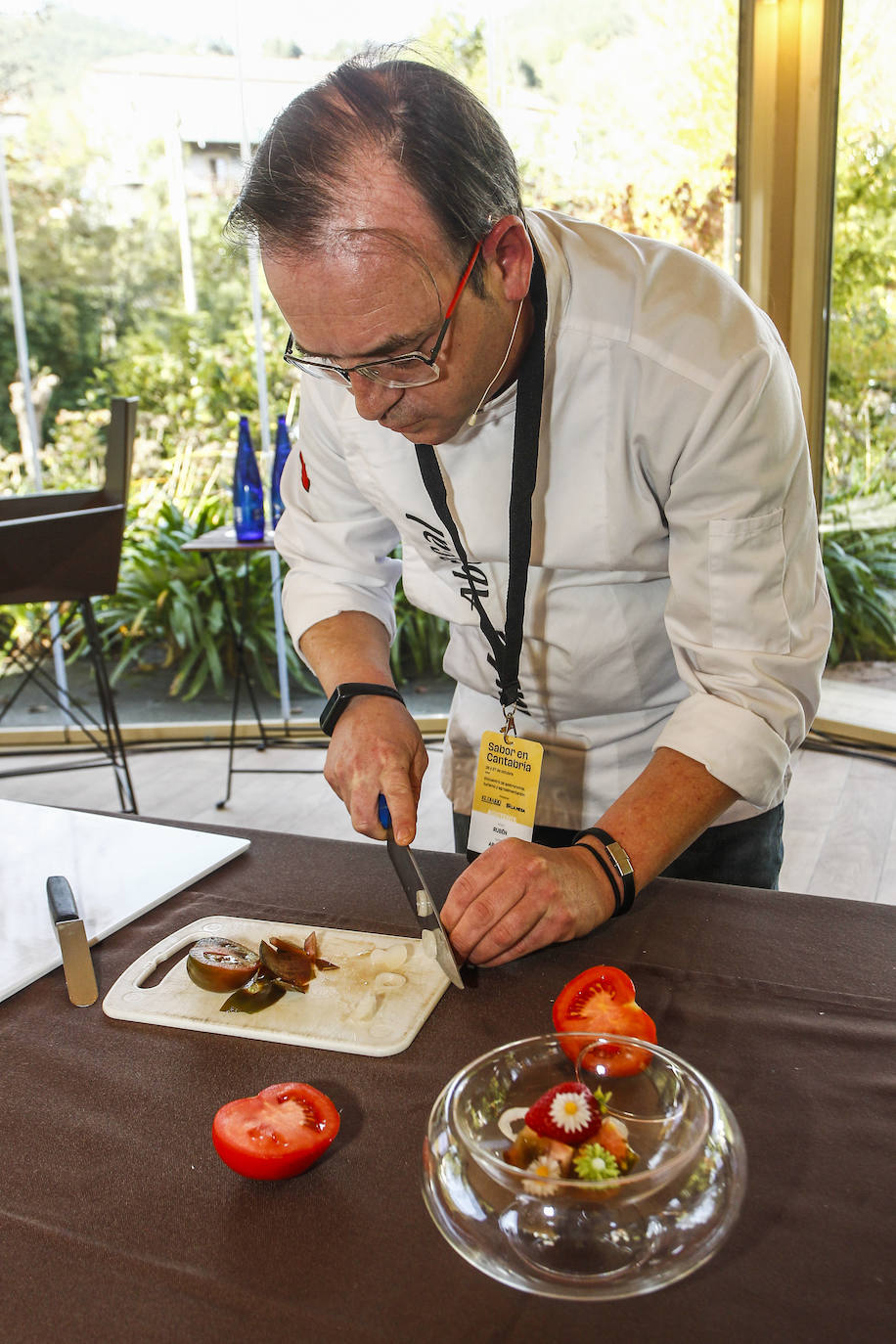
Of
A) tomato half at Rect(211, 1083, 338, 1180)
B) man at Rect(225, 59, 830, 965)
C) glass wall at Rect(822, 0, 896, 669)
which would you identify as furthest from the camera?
glass wall at Rect(822, 0, 896, 669)

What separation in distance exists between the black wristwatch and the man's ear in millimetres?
490

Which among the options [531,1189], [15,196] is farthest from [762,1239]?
[15,196]

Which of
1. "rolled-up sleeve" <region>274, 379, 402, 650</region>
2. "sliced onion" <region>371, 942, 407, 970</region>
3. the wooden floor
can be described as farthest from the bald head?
the wooden floor

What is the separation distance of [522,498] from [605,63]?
3405 mm

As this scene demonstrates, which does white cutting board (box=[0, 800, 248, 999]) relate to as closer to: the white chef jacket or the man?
the man

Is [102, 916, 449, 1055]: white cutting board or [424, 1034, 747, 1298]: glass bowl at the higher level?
[424, 1034, 747, 1298]: glass bowl

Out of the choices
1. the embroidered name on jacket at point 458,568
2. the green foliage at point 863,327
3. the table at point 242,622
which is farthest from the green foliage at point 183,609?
the embroidered name on jacket at point 458,568

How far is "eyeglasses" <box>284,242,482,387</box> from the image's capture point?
102cm

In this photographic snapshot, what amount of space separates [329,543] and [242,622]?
2766 millimetres

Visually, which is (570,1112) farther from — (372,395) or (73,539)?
(73,539)

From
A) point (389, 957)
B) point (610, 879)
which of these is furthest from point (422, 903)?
point (610, 879)

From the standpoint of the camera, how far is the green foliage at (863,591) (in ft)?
13.3

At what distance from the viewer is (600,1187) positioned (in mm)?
636

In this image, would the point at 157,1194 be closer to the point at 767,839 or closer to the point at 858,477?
the point at 767,839
